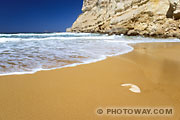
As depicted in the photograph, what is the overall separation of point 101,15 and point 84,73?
34.4 meters

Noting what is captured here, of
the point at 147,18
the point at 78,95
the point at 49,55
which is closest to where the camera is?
the point at 78,95

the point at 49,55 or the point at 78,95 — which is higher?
the point at 49,55

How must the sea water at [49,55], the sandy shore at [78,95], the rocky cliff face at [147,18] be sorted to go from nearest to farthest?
the sandy shore at [78,95] → the sea water at [49,55] → the rocky cliff face at [147,18]

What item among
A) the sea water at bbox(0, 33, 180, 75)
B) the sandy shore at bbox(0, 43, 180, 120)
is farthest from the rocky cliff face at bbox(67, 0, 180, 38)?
the sandy shore at bbox(0, 43, 180, 120)

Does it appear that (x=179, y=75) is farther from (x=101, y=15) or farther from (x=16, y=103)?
(x=101, y=15)

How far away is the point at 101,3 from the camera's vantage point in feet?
113

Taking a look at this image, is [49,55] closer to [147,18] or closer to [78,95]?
[78,95]

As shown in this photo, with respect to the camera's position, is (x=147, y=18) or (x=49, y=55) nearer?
(x=49, y=55)

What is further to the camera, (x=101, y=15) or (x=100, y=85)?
(x=101, y=15)

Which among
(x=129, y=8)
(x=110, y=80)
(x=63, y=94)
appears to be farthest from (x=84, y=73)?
(x=129, y=8)

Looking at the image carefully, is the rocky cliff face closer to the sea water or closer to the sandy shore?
the sea water

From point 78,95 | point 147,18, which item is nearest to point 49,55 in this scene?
point 78,95

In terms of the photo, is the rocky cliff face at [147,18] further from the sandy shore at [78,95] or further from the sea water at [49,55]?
the sandy shore at [78,95]

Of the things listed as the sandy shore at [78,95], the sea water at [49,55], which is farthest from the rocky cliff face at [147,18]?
the sandy shore at [78,95]
